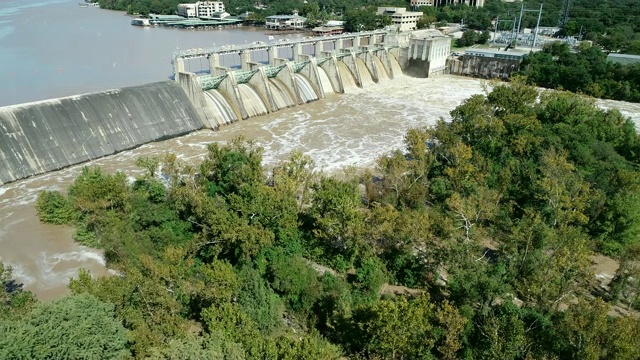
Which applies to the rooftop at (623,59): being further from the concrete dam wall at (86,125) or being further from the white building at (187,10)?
the white building at (187,10)

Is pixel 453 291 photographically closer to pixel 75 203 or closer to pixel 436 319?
pixel 436 319

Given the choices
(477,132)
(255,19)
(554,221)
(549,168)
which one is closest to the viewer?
(554,221)

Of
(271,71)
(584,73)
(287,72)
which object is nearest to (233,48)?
(271,71)

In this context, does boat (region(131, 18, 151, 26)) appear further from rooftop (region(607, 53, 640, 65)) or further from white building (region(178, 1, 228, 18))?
rooftop (region(607, 53, 640, 65))

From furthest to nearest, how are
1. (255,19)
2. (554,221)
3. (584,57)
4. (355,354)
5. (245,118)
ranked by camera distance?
(255,19), (584,57), (245,118), (554,221), (355,354)

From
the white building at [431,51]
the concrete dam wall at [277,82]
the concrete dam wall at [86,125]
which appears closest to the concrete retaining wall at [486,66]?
the white building at [431,51]

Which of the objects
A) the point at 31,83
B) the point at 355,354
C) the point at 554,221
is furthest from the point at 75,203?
the point at 31,83

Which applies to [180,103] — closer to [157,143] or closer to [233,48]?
[157,143]

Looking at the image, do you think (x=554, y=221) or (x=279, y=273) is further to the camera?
(x=554, y=221)
